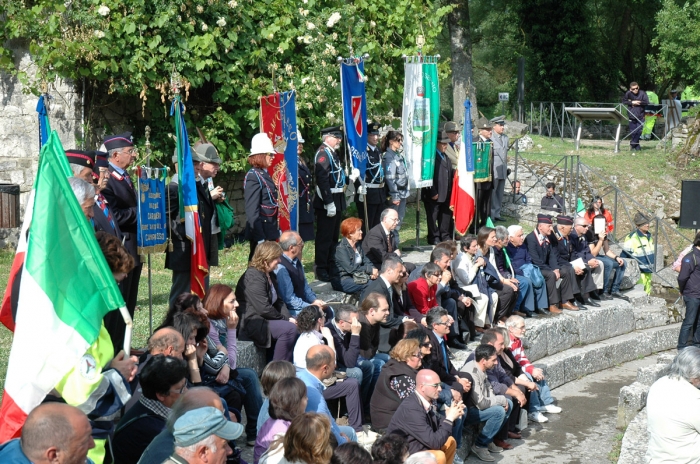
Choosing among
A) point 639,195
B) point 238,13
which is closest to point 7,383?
point 238,13

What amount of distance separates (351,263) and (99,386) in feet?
17.7

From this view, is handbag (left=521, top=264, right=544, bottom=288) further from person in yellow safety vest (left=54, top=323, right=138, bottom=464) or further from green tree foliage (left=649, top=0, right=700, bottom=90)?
green tree foliage (left=649, top=0, right=700, bottom=90)

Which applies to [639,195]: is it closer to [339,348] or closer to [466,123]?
[466,123]

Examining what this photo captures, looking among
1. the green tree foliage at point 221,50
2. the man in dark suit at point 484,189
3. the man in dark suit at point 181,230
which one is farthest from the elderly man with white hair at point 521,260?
the man in dark suit at point 181,230

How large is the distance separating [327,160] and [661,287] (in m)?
8.47

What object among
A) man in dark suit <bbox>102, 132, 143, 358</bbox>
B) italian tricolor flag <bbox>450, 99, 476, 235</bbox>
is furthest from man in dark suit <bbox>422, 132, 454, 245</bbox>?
man in dark suit <bbox>102, 132, 143, 358</bbox>

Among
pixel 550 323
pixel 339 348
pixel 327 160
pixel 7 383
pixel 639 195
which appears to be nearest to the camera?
pixel 7 383

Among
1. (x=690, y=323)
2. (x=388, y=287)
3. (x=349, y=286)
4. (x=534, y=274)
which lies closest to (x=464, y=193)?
(x=534, y=274)

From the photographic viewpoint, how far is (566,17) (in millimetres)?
29469

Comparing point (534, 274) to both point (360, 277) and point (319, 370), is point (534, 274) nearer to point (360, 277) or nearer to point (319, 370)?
point (360, 277)

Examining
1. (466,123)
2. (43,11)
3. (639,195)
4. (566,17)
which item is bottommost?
(639,195)

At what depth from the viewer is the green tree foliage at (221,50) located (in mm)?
12148

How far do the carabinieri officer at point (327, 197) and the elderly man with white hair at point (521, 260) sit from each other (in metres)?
2.54

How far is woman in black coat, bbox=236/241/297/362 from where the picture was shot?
26.8 feet
